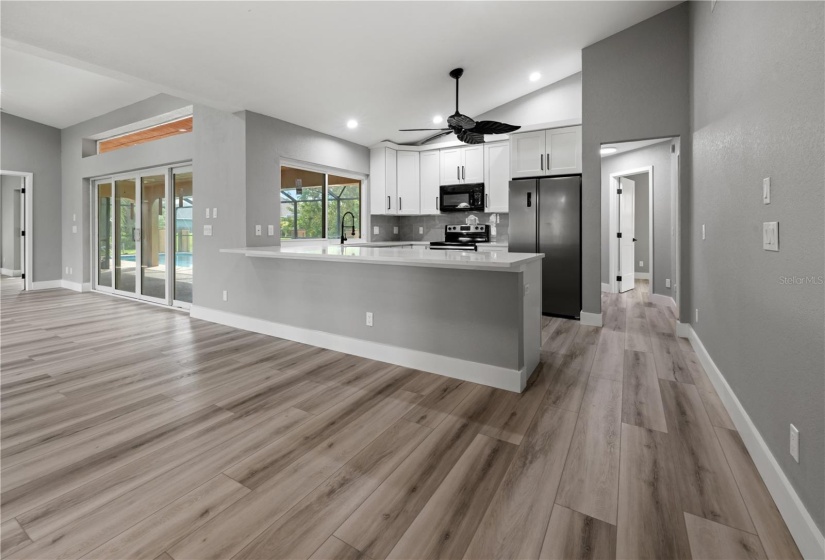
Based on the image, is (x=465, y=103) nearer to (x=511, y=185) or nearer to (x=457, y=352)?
(x=511, y=185)

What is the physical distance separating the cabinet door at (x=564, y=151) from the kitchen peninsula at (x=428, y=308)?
7.76ft

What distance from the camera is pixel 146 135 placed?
6.18m

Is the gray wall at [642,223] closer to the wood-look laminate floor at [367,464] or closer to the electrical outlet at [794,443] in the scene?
the wood-look laminate floor at [367,464]

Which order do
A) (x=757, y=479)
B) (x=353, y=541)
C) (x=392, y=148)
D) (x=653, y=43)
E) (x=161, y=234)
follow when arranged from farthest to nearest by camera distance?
1. (x=392, y=148)
2. (x=161, y=234)
3. (x=653, y=43)
4. (x=757, y=479)
5. (x=353, y=541)

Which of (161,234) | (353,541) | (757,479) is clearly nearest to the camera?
(353,541)

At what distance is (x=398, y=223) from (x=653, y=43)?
4476 mm

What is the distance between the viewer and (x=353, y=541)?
1.34 meters

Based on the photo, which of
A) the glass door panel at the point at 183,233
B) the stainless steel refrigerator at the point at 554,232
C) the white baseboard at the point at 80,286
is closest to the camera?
the stainless steel refrigerator at the point at 554,232

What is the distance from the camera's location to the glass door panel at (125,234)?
20.5ft

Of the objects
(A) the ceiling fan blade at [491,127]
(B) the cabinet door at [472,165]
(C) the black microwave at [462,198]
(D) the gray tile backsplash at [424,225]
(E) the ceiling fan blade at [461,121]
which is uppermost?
(B) the cabinet door at [472,165]

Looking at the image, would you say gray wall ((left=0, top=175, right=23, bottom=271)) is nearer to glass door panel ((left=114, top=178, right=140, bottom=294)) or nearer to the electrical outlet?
glass door panel ((left=114, top=178, right=140, bottom=294))

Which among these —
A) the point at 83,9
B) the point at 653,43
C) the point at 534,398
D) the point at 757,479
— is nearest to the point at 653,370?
the point at 534,398

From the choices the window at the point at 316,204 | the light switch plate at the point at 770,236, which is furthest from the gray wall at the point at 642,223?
→ the light switch plate at the point at 770,236

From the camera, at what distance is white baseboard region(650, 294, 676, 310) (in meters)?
5.62
